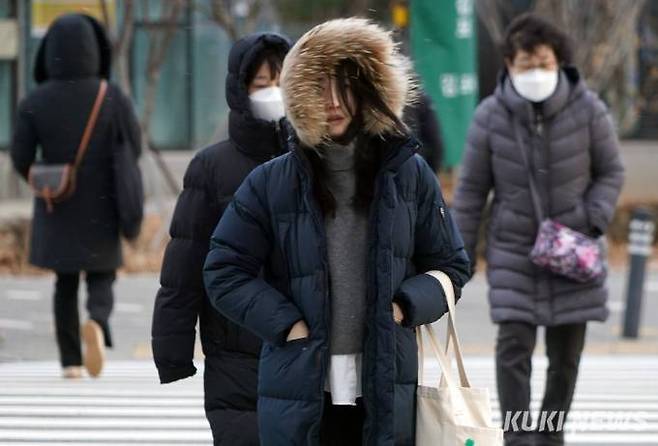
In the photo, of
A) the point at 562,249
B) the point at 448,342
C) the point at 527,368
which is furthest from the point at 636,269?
the point at 448,342

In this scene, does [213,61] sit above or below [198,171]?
below

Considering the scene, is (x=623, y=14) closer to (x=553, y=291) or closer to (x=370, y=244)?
(x=553, y=291)

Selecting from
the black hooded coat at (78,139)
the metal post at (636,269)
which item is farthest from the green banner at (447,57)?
the black hooded coat at (78,139)

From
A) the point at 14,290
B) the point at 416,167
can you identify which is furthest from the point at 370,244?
the point at 14,290

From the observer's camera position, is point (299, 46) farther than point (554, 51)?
No

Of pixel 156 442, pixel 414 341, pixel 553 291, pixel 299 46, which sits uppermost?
pixel 299 46

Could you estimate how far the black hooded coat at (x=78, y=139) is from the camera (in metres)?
9.12

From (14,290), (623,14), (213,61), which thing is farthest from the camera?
(213,61)

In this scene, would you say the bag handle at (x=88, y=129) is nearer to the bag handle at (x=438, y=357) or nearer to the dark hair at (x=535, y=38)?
the dark hair at (x=535, y=38)

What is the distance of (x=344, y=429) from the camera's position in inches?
175

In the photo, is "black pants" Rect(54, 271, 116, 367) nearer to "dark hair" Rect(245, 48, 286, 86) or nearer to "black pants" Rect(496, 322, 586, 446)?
"black pants" Rect(496, 322, 586, 446)

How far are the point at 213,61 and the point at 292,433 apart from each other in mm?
20480

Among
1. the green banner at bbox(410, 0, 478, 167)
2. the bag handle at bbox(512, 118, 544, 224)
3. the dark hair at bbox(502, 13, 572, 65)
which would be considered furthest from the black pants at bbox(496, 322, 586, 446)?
the green banner at bbox(410, 0, 478, 167)

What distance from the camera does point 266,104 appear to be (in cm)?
533
